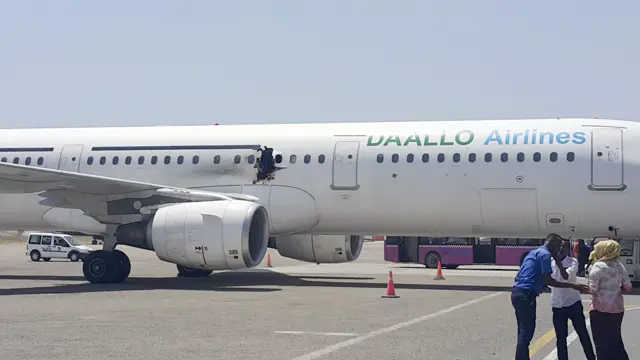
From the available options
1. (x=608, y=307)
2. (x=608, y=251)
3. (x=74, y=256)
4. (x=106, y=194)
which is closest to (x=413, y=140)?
(x=106, y=194)

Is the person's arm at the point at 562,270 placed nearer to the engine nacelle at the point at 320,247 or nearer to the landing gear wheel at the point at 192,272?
the engine nacelle at the point at 320,247

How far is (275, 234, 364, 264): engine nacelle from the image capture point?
24.0 meters

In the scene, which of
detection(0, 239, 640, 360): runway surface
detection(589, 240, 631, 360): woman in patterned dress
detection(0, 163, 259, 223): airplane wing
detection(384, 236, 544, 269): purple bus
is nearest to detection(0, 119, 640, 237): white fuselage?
detection(0, 163, 259, 223): airplane wing

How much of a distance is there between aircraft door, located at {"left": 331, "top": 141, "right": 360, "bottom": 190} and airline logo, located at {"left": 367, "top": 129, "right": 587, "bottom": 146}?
17.8 inches

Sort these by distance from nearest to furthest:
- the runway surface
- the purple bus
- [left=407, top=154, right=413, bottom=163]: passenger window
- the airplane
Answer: the runway surface, the airplane, [left=407, top=154, right=413, bottom=163]: passenger window, the purple bus

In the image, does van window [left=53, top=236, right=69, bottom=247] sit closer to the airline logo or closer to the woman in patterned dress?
the airline logo

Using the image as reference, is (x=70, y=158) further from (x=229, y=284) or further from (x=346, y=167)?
(x=346, y=167)

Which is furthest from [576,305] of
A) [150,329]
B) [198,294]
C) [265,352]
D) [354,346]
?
[198,294]

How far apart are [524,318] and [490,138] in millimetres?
11580

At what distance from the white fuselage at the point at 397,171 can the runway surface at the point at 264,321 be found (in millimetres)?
1756

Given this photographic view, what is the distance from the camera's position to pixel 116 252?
22000 mm

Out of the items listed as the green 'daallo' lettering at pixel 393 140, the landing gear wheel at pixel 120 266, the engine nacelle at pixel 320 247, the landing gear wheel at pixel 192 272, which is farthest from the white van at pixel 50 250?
the green 'daallo' lettering at pixel 393 140

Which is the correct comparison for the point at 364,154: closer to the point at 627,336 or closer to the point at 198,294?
the point at 198,294

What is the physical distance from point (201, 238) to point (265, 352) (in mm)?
9366
